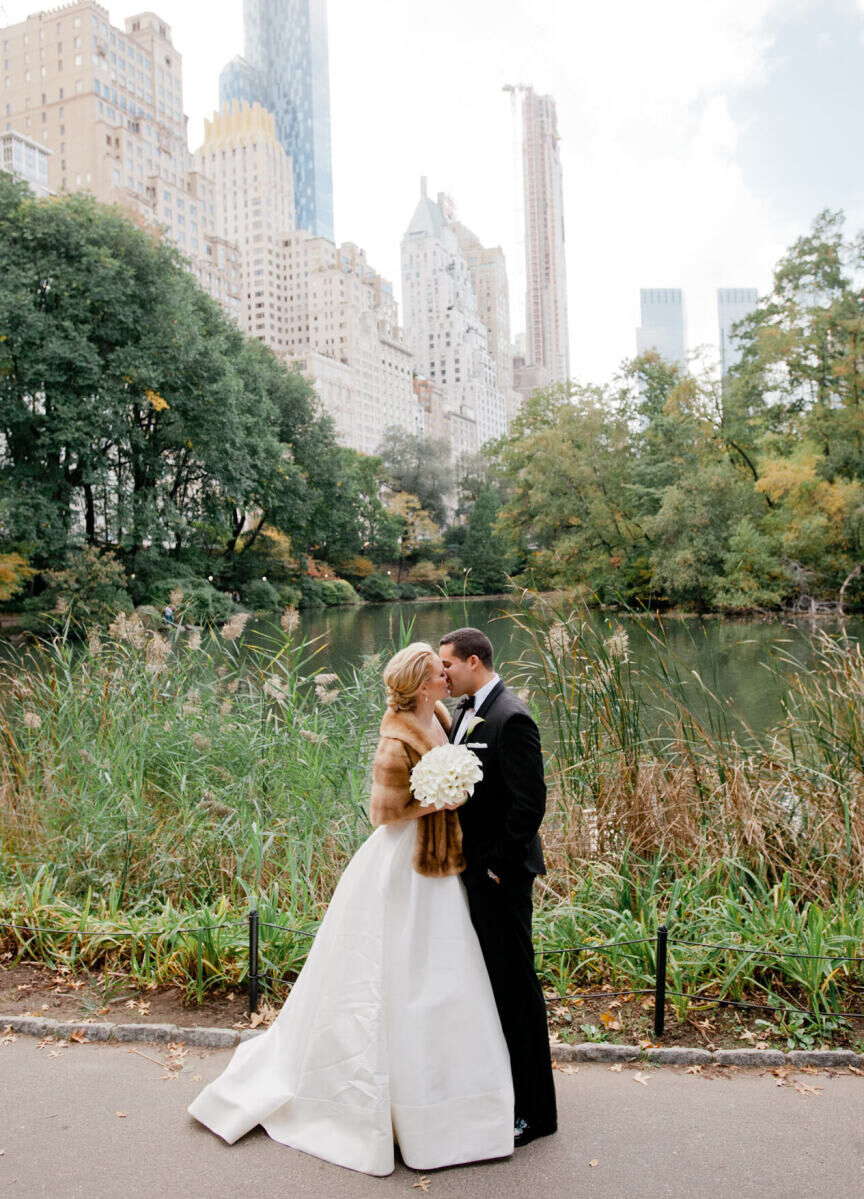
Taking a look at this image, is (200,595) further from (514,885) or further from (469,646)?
(514,885)

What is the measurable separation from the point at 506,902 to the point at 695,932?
153cm

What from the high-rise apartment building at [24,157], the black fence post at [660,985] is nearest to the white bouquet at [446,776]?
the black fence post at [660,985]

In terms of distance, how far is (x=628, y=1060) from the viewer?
3.06 m

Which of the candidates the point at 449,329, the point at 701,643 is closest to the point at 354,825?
the point at 701,643

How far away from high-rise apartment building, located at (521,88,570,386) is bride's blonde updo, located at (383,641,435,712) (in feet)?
572

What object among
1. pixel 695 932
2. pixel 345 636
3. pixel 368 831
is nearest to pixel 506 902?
pixel 695 932

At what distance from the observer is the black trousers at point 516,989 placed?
8.49 ft

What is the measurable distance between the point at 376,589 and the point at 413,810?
4530cm

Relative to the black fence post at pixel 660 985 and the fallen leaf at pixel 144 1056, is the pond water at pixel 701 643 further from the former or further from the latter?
the fallen leaf at pixel 144 1056

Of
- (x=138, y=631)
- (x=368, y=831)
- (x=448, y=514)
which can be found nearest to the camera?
(x=368, y=831)

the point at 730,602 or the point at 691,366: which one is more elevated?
the point at 691,366

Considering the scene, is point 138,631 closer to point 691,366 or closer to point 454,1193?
point 454,1193

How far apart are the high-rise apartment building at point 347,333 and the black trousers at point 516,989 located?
94.3 meters

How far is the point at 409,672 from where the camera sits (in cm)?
259
